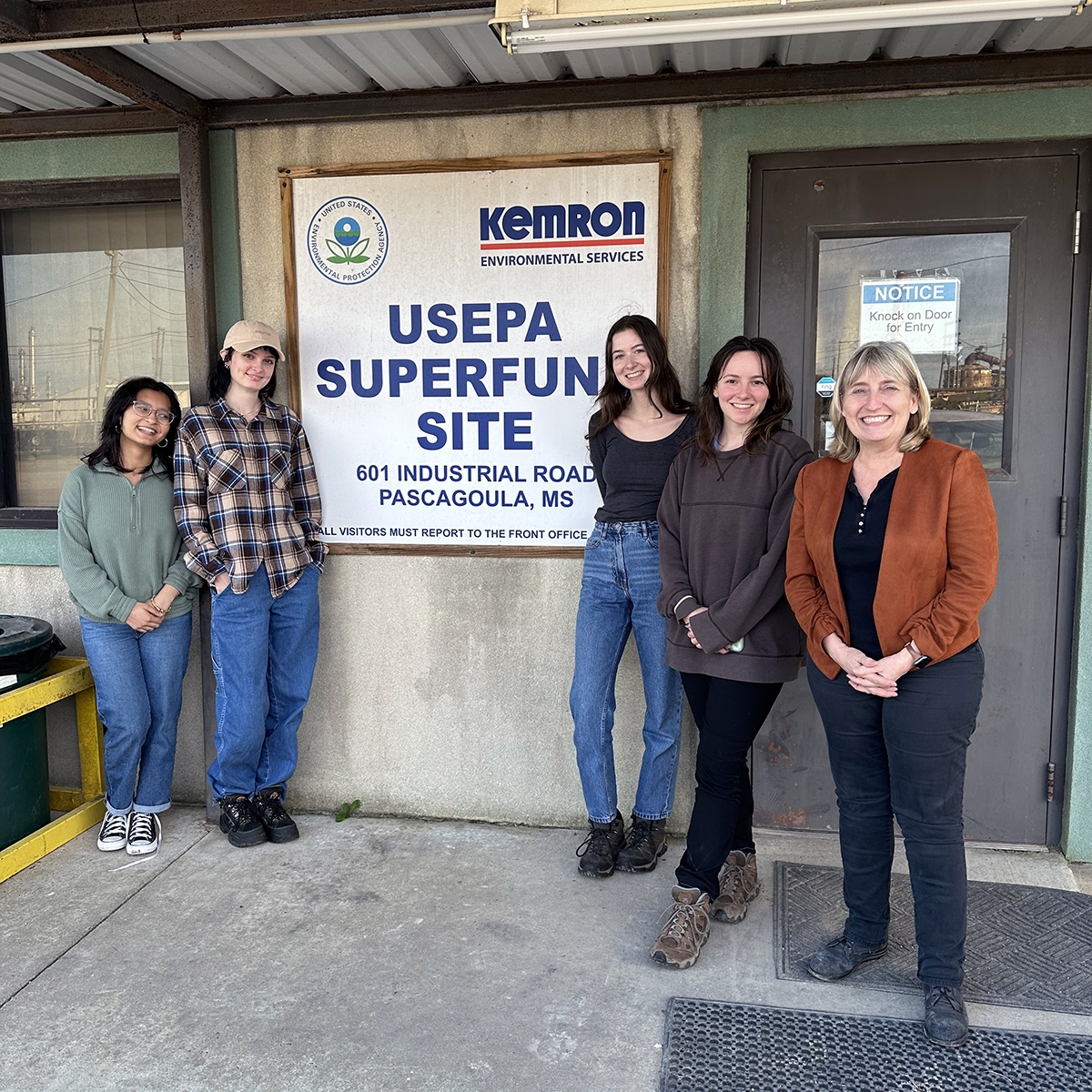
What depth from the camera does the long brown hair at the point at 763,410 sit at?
302cm

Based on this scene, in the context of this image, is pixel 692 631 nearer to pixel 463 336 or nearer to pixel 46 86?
pixel 463 336

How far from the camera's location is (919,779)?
103 inches

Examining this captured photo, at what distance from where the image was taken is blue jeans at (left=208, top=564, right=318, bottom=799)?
3.75 meters

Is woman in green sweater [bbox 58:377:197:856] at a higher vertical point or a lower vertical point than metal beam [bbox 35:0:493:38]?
lower

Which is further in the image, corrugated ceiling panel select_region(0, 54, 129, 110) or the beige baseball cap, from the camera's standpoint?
the beige baseball cap

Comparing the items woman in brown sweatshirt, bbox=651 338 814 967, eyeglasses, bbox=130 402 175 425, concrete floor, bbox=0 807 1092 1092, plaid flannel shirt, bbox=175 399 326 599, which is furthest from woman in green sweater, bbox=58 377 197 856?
woman in brown sweatshirt, bbox=651 338 814 967

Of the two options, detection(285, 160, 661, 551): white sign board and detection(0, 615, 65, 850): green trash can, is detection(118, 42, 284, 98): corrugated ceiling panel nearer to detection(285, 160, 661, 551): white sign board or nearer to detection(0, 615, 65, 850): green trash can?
detection(285, 160, 661, 551): white sign board

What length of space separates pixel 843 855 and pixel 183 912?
219 centimetres

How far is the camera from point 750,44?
10.9 ft

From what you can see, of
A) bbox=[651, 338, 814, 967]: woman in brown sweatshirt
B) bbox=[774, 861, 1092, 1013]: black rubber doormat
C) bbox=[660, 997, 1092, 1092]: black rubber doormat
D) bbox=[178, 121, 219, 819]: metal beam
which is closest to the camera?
bbox=[660, 997, 1092, 1092]: black rubber doormat

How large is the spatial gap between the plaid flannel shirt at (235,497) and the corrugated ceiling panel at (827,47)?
7.47 ft

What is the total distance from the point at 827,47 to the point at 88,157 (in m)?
2.97

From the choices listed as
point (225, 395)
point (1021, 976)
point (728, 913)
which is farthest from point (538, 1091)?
point (225, 395)

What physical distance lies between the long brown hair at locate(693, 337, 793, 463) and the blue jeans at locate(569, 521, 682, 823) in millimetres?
426
